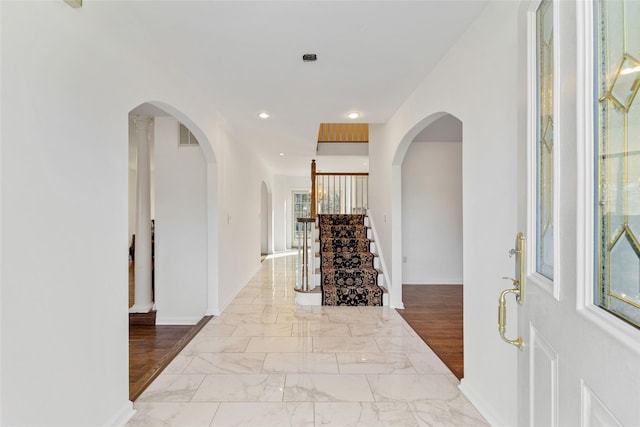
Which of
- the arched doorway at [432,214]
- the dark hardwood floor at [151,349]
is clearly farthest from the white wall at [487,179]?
the arched doorway at [432,214]

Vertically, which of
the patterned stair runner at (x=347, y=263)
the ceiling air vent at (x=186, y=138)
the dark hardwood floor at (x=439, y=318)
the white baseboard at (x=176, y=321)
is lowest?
the white baseboard at (x=176, y=321)

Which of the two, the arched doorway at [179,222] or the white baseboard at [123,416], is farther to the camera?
the arched doorway at [179,222]

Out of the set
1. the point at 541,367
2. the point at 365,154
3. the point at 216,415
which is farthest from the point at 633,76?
the point at 365,154

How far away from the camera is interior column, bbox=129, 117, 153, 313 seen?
4.57 metres

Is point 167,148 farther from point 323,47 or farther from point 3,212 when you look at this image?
point 3,212

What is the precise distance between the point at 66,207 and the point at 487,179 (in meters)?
2.27

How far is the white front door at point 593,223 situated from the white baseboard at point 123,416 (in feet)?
7.05

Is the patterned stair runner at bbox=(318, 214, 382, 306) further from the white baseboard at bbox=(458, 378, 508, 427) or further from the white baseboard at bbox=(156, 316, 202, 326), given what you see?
the white baseboard at bbox=(458, 378, 508, 427)

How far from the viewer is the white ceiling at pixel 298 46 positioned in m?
2.06

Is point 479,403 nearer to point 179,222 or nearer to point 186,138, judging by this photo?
point 179,222

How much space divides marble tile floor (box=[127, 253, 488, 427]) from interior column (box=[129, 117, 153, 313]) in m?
1.27

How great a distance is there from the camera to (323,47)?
2535mm

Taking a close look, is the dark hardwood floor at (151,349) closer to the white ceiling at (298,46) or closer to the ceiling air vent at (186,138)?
→ the ceiling air vent at (186,138)

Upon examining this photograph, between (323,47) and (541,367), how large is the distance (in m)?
2.35
